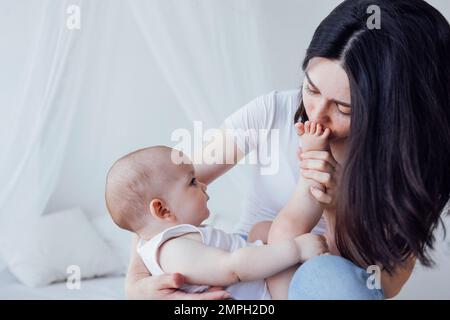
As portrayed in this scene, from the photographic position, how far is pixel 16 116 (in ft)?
5.12

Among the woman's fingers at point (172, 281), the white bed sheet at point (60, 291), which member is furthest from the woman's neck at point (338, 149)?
the white bed sheet at point (60, 291)

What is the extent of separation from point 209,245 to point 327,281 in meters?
0.26

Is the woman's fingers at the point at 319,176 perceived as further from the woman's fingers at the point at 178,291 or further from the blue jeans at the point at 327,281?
the woman's fingers at the point at 178,291

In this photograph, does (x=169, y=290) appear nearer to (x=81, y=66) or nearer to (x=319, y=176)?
(x=319, y=176)

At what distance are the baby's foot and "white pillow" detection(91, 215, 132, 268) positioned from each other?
808mm

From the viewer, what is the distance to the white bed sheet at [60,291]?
149 centimetres

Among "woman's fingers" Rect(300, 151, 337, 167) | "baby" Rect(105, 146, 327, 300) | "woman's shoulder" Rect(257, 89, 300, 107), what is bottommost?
"baby" Rect(105, 146, 327, 300)

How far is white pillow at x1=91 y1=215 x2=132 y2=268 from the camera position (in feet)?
5.74

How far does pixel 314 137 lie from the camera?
119 cm

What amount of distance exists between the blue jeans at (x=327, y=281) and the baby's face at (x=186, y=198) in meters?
0.26

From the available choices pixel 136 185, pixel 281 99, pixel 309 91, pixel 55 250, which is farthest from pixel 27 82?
pixel 309 91

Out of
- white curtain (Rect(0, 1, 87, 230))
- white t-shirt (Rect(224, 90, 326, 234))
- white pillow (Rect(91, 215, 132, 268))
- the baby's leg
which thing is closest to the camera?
the baby's leg

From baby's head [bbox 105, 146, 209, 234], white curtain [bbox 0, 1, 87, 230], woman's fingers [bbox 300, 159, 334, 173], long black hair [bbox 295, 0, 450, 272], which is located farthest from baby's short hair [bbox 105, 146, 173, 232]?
white curtain [bbox 0, 1, 87, 230]

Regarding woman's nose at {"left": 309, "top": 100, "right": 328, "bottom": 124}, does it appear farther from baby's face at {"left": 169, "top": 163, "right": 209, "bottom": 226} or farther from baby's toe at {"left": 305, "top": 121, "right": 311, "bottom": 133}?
baby's face at {"left": 169, "top": 163, "right": 209, "bottom": 226}
